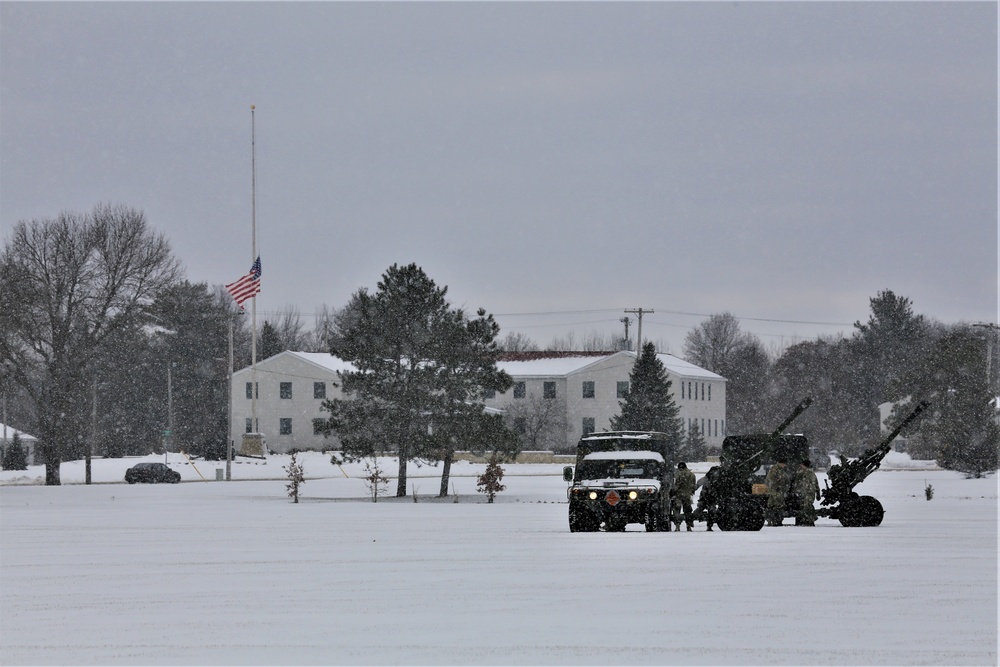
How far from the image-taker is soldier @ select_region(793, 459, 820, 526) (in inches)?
1233

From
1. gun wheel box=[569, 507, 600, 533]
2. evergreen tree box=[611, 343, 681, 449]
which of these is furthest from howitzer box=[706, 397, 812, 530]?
evergreen tree box=[611, 343, 681, 449]

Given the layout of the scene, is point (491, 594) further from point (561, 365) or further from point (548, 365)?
point (548, 365)

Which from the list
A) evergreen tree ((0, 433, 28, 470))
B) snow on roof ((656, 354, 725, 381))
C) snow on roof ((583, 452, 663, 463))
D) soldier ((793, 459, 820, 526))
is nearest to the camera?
soldier ((793, 459, 820, 526))

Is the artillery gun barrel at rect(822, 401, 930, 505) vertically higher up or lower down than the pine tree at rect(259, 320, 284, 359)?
lower down

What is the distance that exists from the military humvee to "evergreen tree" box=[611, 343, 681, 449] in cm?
4981

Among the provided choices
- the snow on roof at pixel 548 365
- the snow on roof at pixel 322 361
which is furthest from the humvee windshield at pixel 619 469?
the snow on roof at pixel 548 365

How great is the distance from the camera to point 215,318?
4732 inches

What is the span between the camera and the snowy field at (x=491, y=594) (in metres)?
12.8

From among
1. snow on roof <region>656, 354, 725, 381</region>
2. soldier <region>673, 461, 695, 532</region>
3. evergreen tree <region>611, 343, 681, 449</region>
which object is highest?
snow on roof <region>656, 354, 725, 381</region>

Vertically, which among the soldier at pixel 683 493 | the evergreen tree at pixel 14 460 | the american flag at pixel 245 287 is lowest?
the evergreen tree at pixel 14 460

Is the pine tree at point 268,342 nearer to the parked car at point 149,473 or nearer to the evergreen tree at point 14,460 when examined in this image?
the evergreen tree at point 14,460

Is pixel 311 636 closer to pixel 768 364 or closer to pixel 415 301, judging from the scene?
pixel 415 301

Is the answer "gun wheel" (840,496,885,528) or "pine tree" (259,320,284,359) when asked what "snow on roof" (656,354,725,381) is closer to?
"pine tree" (259,320,284,359)

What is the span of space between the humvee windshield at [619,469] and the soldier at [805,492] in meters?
3.08
